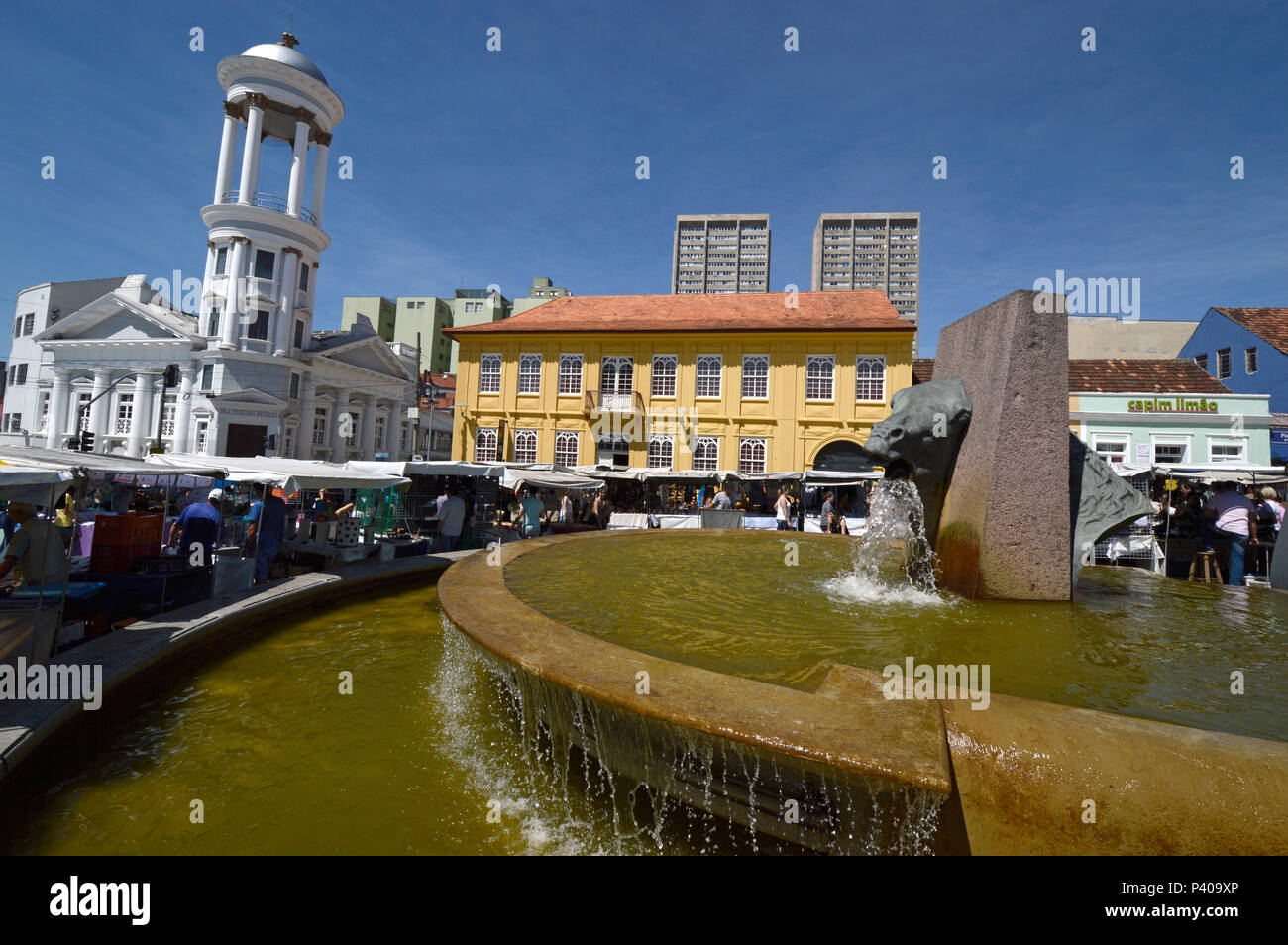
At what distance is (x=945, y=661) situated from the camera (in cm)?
300

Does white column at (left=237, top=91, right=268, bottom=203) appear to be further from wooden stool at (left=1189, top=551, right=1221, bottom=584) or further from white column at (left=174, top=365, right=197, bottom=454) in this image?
wooden stool at (left=1189, top=551, right=1221, bottom=584)

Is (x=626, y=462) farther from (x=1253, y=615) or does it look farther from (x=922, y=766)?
(x=922, y=766)

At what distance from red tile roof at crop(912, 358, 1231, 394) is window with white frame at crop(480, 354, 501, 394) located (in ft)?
68.1

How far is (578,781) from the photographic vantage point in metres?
3.11

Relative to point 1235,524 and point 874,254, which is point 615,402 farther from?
point 874,254

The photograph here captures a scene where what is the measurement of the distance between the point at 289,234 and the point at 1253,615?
44.3m

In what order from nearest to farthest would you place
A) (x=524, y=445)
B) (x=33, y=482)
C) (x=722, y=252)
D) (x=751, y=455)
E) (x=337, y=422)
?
(x=33, y=482) < (x=751, y=455) < (x=524, y=445) < (x=337, y=422) < (x=722, y=252)

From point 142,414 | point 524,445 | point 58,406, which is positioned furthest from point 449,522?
point 58,406

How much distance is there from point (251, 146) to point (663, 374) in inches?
1130

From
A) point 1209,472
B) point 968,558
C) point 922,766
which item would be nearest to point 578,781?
point 922,766

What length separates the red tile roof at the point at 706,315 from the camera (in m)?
28.0

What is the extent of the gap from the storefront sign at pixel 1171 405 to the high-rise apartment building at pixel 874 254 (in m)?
135

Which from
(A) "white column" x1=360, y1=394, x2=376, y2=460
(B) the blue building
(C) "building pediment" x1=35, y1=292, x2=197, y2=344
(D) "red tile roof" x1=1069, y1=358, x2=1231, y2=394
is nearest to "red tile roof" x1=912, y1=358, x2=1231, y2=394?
(D) "red tile roof" x1=1069, y1=358, x2=1231, y2=394

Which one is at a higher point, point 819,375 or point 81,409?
point 819,375
